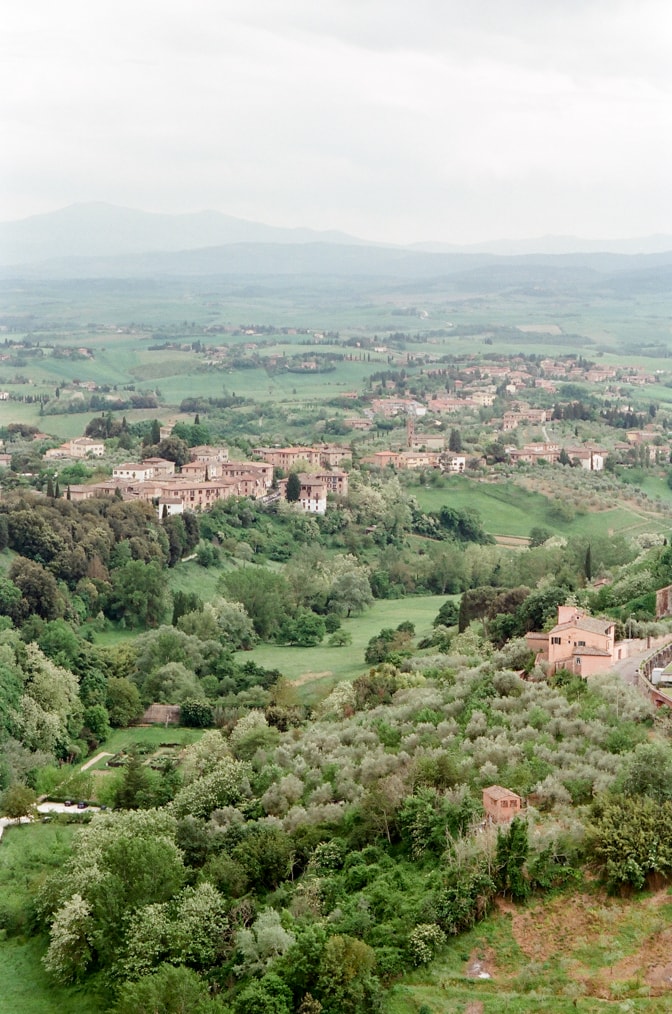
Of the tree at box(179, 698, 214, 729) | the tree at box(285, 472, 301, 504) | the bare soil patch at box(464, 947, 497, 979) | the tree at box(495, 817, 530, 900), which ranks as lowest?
the tree at box(179, 698, 214, 729)

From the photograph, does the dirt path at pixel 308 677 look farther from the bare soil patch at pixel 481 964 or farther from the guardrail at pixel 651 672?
the bare soil patch at pixel 481 964

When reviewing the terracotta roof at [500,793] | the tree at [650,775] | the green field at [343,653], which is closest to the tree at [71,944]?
the terracotta roof at [500,793]

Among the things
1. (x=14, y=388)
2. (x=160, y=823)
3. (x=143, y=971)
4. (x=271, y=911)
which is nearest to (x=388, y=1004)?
(x=271, y=911)

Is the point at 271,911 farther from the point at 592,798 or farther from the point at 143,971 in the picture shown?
the point at 592,798

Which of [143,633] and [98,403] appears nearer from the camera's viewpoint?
[143,633]

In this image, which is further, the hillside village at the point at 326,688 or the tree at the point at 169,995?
the hillside village at the point at 326,688

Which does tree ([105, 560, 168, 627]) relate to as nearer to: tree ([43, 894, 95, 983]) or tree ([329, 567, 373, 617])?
tree ([329, 567, 373, 617])

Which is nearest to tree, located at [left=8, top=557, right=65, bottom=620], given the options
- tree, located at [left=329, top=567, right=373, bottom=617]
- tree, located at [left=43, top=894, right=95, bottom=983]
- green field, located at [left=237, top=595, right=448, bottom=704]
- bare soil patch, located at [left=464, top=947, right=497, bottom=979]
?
green field, located at [left=237, top=595, right=448, bottom=704]

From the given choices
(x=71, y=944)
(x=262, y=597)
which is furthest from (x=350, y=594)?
(x=71, y=944)
